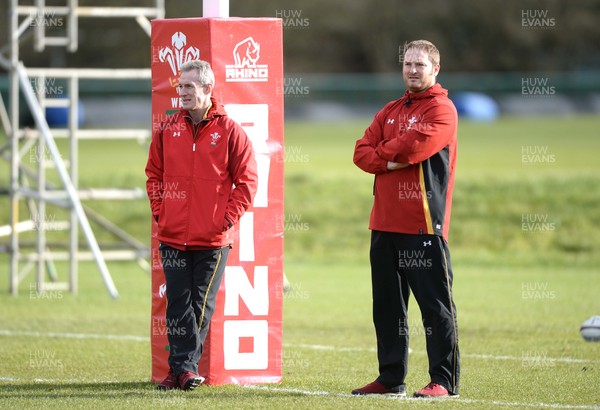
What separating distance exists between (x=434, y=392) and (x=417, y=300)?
2.05 ft

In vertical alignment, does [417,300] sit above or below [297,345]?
above

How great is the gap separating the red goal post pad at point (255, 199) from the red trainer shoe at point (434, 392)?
4.23ft

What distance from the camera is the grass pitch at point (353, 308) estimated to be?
25.2 feet

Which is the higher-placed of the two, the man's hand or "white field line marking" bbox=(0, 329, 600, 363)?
the man's hand

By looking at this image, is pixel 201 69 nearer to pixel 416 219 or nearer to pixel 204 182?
pixel 204 182

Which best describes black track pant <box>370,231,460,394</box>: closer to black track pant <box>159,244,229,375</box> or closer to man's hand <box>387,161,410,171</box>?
man's hand <box>387,161,410,171</box>

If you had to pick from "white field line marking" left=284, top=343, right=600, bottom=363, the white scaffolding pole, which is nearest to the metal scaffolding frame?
the white scaffolding pole

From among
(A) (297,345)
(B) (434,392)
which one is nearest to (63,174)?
(A) (297,345)

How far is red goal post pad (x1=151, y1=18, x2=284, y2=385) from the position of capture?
8.00 m

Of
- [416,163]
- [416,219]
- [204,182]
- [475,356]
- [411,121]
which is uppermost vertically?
[411,121]

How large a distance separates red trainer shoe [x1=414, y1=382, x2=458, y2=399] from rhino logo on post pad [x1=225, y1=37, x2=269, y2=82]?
2561mm

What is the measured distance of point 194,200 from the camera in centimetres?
755

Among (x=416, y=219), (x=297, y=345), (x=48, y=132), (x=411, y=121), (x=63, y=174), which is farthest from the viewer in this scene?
(x=48, y=132)

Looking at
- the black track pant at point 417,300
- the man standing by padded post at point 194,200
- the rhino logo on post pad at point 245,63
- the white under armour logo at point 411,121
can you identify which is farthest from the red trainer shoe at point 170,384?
the white under armour logo at point 411,121
